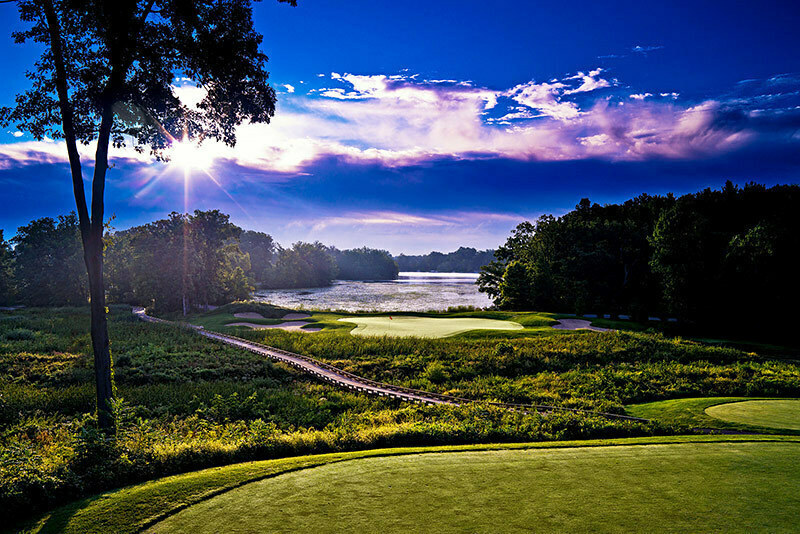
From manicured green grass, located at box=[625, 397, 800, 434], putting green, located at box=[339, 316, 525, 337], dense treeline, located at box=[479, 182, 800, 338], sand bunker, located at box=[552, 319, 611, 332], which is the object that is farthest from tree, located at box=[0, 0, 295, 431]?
dense treeline, located at box=[479, 182, 800, 338]

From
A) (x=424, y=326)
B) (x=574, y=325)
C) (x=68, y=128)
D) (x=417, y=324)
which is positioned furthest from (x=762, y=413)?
(x=417, y=324)

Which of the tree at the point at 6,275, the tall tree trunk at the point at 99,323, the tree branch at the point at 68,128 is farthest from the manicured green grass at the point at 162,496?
the tree at the point at 6,275

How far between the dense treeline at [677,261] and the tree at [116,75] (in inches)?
1471

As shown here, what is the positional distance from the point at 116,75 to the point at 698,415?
60.0 ft

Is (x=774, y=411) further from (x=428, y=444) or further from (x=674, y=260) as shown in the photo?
(x=674, y=260)

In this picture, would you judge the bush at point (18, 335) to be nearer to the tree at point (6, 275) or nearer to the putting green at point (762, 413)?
the putting green at point (762, 413)

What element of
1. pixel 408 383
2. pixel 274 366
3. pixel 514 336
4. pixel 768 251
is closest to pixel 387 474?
pixel 408 383

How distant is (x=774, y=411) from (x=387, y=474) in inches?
464

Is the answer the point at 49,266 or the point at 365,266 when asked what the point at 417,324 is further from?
the point at 365,266

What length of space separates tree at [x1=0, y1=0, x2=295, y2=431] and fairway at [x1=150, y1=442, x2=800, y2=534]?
691cm

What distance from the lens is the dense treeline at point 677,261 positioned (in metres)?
31.0

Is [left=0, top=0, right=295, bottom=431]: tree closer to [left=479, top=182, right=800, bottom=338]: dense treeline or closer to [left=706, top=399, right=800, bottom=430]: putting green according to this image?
[left=706, top=399, right=800, bottom=430]: putting green

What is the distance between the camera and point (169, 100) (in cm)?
1193

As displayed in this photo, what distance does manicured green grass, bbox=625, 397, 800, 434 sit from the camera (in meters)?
9.62
